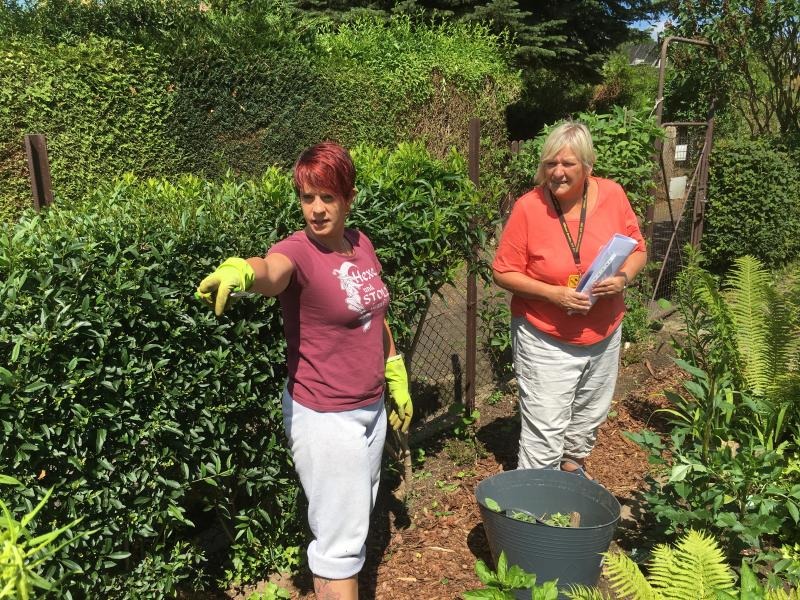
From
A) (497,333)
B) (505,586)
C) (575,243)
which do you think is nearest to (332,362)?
(505,586)

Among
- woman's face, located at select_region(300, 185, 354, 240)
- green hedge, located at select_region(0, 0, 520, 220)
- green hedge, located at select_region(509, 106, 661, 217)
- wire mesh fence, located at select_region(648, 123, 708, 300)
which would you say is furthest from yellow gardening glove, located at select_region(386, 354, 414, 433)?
wire mesh fence, located at select_region(648, 123, 708, 300)

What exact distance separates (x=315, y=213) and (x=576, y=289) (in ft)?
4.16

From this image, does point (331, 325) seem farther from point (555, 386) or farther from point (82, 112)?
point (82, 112)

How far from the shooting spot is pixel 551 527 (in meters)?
2.38

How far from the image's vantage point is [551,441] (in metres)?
2.98

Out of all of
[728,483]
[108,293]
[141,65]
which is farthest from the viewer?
[141,65]

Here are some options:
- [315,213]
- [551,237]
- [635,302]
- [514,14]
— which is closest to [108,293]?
[315,213]

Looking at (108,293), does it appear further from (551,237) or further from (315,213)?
(551,237)

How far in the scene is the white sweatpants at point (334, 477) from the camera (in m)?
2.10

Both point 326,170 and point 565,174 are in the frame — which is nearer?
point 326,170

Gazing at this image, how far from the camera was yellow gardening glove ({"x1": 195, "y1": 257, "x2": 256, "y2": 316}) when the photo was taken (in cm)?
164

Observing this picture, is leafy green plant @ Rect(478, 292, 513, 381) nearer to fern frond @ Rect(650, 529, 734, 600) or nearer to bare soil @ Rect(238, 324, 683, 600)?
bare soil @ Rect(238, 324, 683, 600)

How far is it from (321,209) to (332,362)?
1.60ft

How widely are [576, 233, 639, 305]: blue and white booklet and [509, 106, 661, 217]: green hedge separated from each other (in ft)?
6.65
